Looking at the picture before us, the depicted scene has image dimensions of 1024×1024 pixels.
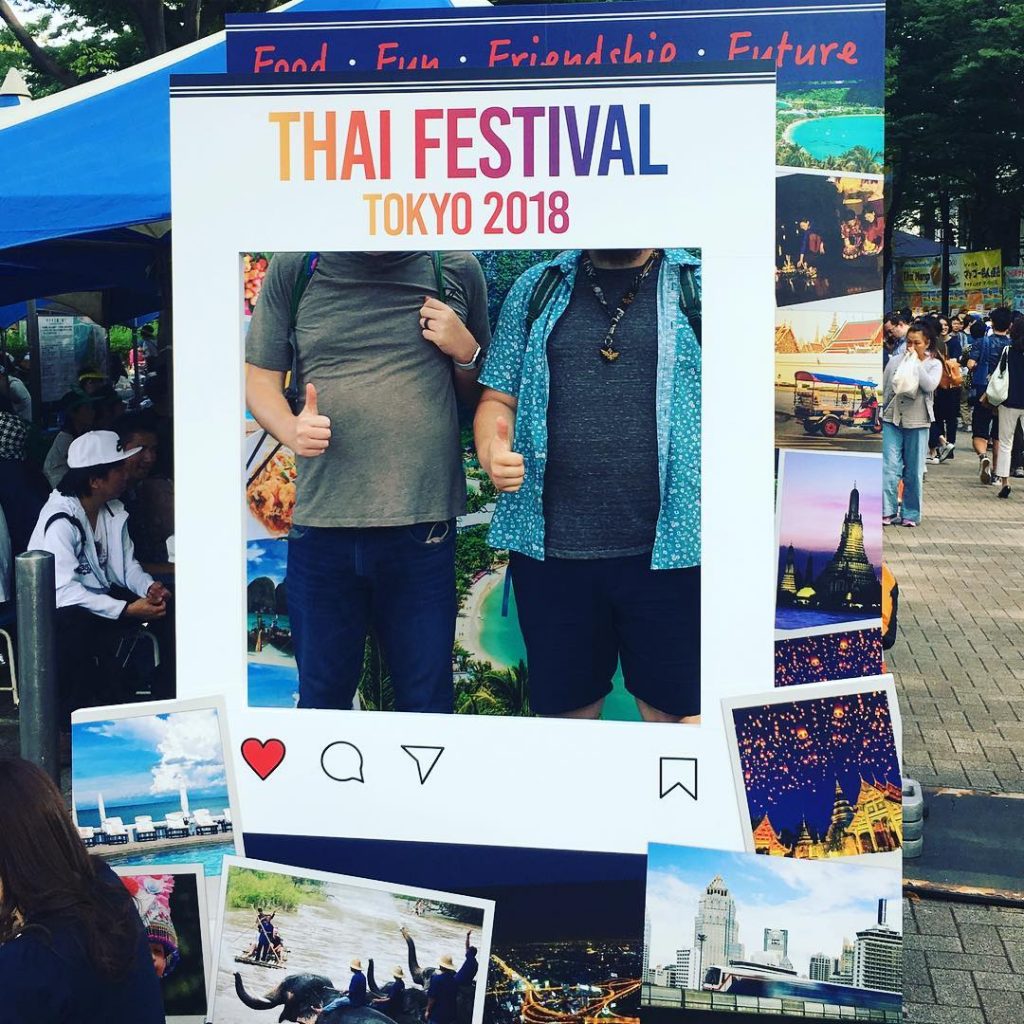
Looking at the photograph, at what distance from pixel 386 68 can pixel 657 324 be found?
87 cm

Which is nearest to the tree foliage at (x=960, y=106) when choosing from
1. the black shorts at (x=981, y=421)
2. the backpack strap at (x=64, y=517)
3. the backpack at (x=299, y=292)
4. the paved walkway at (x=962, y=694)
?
the black shorts at (x=981, y=421)

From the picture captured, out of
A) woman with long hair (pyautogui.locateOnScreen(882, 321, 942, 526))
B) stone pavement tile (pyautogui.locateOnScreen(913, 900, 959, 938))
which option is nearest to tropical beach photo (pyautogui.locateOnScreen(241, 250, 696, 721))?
stone pavement tile (pyautogui.locateOnScreen(913, 900, 959, 938))

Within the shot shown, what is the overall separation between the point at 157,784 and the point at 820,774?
4.89ft

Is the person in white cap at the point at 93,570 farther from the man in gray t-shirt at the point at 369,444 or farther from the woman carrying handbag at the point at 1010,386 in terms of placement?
the woman carrying handbag at the point at 1010,386

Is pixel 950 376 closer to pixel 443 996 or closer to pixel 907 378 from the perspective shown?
pixel 907 378

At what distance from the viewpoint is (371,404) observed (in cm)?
312

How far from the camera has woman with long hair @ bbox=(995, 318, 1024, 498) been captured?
44.1 feet

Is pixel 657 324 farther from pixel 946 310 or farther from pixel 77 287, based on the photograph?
pixel 946 310

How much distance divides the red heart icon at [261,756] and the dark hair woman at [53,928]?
61 centimetres

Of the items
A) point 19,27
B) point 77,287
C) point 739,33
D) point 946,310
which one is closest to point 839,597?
point 739,33

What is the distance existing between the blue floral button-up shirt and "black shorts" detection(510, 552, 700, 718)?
58 mm

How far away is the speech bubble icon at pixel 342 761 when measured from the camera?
3127mm

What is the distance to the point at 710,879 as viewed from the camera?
9.79ft

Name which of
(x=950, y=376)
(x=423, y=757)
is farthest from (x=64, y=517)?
(x=950, y=376)
